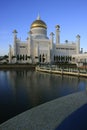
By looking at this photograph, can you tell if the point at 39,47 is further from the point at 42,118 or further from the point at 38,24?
the point at 42,118

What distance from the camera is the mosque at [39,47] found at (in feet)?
233

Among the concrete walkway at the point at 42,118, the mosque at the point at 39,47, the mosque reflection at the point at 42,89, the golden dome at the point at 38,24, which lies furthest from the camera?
the golden dome at the point at 38,24

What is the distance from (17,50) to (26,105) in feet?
200

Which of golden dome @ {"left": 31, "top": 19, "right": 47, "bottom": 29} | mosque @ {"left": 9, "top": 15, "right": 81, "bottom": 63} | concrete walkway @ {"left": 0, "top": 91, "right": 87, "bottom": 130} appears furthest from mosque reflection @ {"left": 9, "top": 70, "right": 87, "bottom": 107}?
golden dome @ {"left": 31, "top": 19, "right": 47, "bottom": 29}

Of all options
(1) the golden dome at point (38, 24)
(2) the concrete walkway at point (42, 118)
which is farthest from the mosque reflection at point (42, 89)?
(1) the golden dome at point (38, 24)

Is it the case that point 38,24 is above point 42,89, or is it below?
above

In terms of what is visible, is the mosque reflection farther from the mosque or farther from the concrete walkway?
the mosque

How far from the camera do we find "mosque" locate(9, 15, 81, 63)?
2795 inches

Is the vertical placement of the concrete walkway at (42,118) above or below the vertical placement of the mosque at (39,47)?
below

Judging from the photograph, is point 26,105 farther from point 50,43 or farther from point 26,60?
point 50,43

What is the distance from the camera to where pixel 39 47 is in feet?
240

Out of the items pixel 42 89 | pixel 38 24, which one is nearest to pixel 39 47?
pixel 38 24

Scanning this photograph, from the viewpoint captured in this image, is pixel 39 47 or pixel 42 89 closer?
pixel 42 89

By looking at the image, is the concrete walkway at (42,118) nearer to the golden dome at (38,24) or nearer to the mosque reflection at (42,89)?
the mosque reflection at (42,89)
